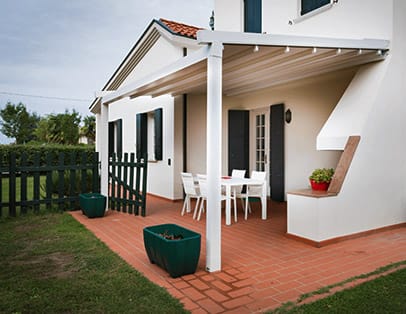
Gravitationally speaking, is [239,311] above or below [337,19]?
below

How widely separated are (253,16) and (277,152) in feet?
12.5

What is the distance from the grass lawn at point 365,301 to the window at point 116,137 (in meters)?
10.4

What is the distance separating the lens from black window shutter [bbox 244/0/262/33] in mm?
8625

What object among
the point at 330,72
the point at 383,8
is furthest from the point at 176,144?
the point at 383,8

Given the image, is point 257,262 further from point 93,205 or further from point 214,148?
point 93,205

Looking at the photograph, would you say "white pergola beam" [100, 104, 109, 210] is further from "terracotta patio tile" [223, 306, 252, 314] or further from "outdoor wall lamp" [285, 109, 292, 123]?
"terracotta patio tile" [223, 306, 252, 314]

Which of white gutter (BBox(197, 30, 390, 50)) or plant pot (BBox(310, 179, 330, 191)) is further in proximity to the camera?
plant pot (BBox(310, 179, 330, 191))

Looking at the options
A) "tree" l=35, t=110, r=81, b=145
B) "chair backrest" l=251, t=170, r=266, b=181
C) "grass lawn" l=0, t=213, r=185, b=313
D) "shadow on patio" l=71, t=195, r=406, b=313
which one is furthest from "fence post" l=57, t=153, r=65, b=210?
"tree" l=35, t=110, r=81, b=145

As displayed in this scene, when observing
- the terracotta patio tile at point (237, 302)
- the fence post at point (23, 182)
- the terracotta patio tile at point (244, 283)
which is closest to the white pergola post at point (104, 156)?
the fence post at point (23, 182)

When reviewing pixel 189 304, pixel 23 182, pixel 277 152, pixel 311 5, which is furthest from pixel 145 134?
pixel 189 304

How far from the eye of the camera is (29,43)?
20.6m

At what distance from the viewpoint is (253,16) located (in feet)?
29.1

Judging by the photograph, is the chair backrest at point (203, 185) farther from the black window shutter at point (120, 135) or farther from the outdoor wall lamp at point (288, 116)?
the black window shutter at point (120, 135)

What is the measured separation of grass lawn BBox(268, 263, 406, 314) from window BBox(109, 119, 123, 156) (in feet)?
34.0
